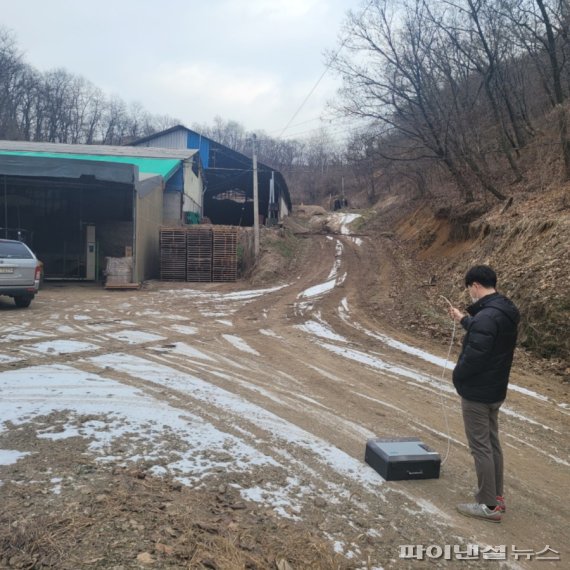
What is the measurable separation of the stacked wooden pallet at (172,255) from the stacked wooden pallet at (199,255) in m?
0.23

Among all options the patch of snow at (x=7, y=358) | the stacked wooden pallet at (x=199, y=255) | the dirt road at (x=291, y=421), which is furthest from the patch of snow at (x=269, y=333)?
the stacked wooden pallet at (x=199, y=255)

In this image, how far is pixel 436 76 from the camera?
21172 millimetres

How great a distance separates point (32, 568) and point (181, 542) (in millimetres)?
797

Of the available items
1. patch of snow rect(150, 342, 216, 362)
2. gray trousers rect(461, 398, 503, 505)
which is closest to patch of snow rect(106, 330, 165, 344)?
patch of snow rect(150, 342, 216, 362)

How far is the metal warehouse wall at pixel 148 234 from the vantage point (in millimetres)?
19266

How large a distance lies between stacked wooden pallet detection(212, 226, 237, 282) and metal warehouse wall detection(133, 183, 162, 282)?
2.93 m

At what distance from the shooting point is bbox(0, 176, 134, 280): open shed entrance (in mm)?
22000

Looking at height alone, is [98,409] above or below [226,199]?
below

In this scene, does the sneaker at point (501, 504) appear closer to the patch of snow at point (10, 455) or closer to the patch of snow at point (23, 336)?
the patch of snow at point (10, 455)

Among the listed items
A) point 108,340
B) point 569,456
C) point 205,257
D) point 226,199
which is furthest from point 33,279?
point 226,199

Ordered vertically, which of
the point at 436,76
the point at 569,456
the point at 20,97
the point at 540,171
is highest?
the point at 20,97

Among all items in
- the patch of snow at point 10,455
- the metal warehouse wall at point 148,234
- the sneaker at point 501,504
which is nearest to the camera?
the sneaker at point 501,504

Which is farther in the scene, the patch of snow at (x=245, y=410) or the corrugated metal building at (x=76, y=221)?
the corrugated metal building at (x=76, y=221)

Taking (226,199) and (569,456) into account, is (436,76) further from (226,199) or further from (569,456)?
(226,199)
